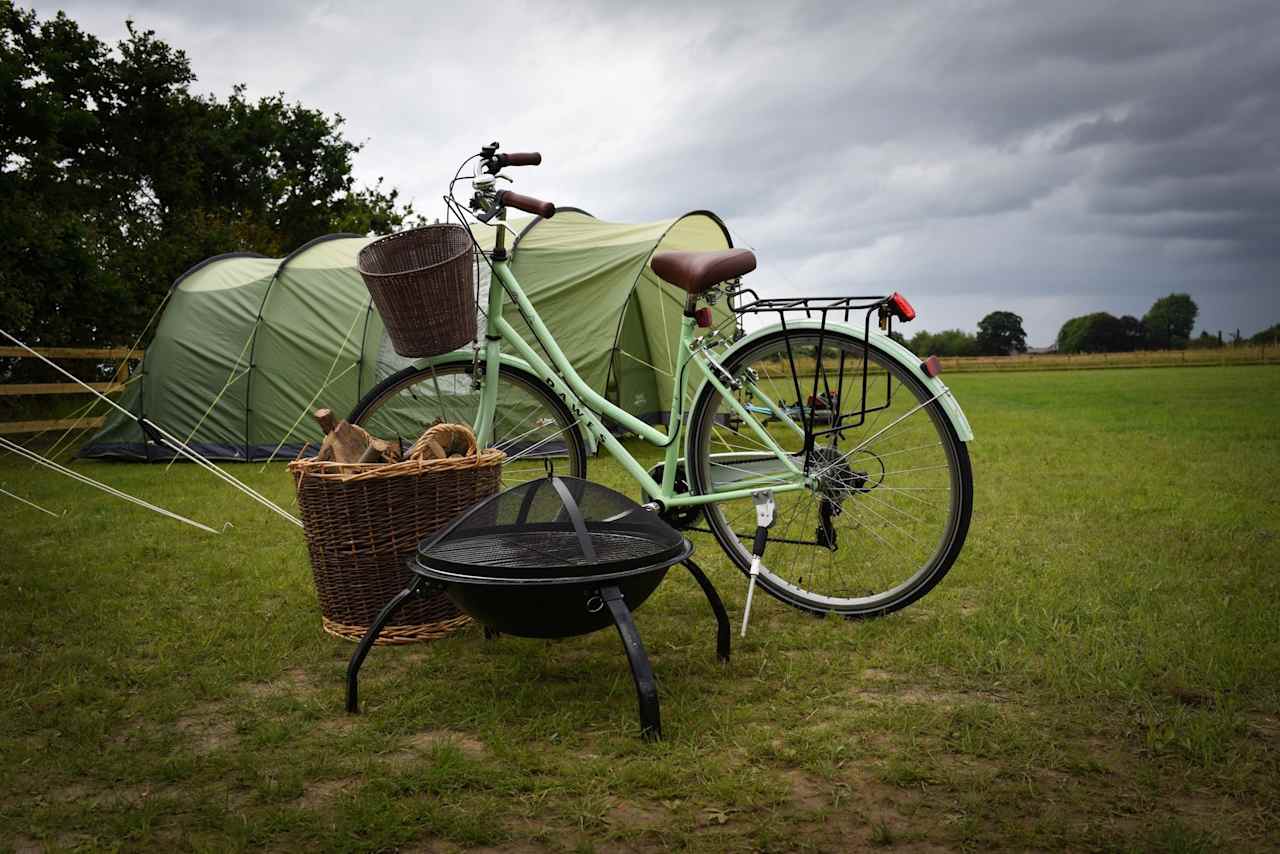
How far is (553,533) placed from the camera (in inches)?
104

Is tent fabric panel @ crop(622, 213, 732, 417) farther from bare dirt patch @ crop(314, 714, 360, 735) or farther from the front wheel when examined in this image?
bare dirt patch @ crop(314, 714, 360, 735)

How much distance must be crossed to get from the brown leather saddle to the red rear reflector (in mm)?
491

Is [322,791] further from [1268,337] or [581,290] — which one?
[1268,337]

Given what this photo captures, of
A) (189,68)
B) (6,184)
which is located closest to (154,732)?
(6,184)

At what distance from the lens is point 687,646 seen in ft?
9.32

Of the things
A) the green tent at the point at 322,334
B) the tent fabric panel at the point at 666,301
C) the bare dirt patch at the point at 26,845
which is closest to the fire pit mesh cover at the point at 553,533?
the bare dirt patch at the point at 26,845

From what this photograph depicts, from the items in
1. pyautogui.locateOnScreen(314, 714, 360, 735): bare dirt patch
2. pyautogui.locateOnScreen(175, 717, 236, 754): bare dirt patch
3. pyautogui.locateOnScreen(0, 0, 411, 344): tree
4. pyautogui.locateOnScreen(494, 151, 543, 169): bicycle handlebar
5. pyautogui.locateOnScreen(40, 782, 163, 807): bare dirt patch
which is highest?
pyautogui.locateOnScreen(0, 0, 411, 344): tree

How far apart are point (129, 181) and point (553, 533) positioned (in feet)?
60.6

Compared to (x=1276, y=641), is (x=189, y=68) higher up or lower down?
higher up

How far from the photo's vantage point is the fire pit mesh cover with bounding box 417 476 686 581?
7.78 ft

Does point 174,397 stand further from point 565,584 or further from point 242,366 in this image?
point 565,584

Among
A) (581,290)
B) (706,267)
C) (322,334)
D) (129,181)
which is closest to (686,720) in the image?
(706,267)

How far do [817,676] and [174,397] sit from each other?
7124 mm

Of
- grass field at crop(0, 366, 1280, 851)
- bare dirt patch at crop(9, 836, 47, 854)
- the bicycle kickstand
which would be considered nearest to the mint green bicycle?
the bicycle kickstand
